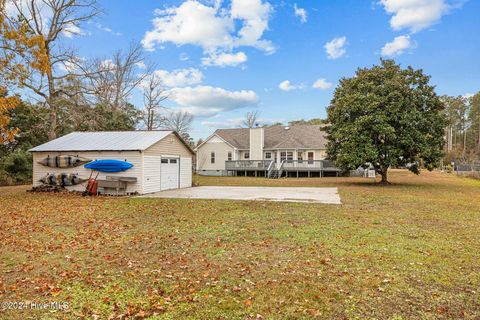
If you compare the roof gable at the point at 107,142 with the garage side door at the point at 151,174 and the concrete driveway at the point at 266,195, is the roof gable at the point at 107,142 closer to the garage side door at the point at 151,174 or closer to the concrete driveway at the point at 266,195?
the garage side door at the point at 151,174

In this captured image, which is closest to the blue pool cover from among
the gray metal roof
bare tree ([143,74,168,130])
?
the gray metal roof

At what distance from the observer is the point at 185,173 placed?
2061 centimetres

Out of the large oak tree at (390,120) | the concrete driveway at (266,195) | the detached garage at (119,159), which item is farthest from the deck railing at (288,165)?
the concrete driveway at (266,195)

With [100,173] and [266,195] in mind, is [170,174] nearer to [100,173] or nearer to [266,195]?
[100,173]

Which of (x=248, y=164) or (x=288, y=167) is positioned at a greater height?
(x=248, y=164)

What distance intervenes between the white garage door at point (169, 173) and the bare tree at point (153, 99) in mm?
19451

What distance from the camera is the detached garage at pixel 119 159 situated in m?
16.1

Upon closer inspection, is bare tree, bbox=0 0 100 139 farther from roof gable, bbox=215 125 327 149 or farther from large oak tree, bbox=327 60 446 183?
large oak tree, bbox=327 60 446 183

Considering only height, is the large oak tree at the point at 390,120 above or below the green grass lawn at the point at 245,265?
above

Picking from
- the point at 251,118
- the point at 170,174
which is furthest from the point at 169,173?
the point at 251,118

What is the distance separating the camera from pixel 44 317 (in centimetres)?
356

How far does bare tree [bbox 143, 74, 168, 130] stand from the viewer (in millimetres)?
36906

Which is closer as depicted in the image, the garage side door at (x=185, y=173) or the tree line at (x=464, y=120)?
the garage side door at (x=185, y=173)

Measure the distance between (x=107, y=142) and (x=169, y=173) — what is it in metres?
3.91
